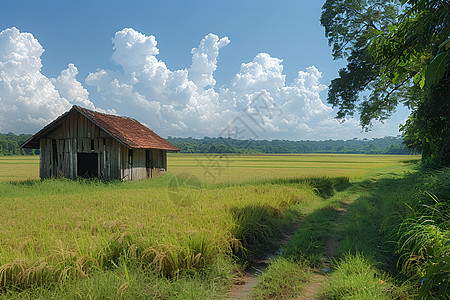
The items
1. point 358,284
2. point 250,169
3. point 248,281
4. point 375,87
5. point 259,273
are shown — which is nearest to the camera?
point 358,284

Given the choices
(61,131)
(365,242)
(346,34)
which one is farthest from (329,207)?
(61,131)

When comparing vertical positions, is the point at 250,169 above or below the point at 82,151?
below

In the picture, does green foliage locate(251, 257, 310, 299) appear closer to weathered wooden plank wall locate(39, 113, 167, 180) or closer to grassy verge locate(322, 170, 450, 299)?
grassy verge locate(322, 170, 450, 299)

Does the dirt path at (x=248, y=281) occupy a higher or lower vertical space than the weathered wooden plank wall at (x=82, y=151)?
lower

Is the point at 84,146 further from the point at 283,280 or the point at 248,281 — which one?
the point at 283,280

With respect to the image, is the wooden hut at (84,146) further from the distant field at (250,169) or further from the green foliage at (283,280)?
the green foliage at (283,280)

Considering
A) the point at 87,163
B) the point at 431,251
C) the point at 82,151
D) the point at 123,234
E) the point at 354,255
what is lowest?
the point at 354,255

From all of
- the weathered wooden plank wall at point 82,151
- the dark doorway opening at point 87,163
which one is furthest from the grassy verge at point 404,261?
the dark doorway opening at point 87,163

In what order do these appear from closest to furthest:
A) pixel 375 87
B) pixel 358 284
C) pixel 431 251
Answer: pixel 358 284 < pixel 431 251 < pixel 375 87

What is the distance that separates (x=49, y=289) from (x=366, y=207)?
10.5 m

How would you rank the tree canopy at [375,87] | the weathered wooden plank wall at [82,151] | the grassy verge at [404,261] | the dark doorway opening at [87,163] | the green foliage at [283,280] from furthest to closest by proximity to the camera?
1. the dark doorway opening at [87,163]
2. the weathered wooden plank wall at [82,151]
3. the tree canopy at [375,87]
4. the green foliage at [283,280]
5. the grassy verge at [404,261]

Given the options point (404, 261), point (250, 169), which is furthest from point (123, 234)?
point (250, 169)

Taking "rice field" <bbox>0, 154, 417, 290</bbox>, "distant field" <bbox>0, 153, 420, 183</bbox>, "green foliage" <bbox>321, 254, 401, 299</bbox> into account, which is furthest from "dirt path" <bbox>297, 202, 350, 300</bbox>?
"distant field" <bbox>0, 153, 420, 183</bbox>

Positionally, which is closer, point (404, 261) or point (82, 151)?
point (404, 261)
